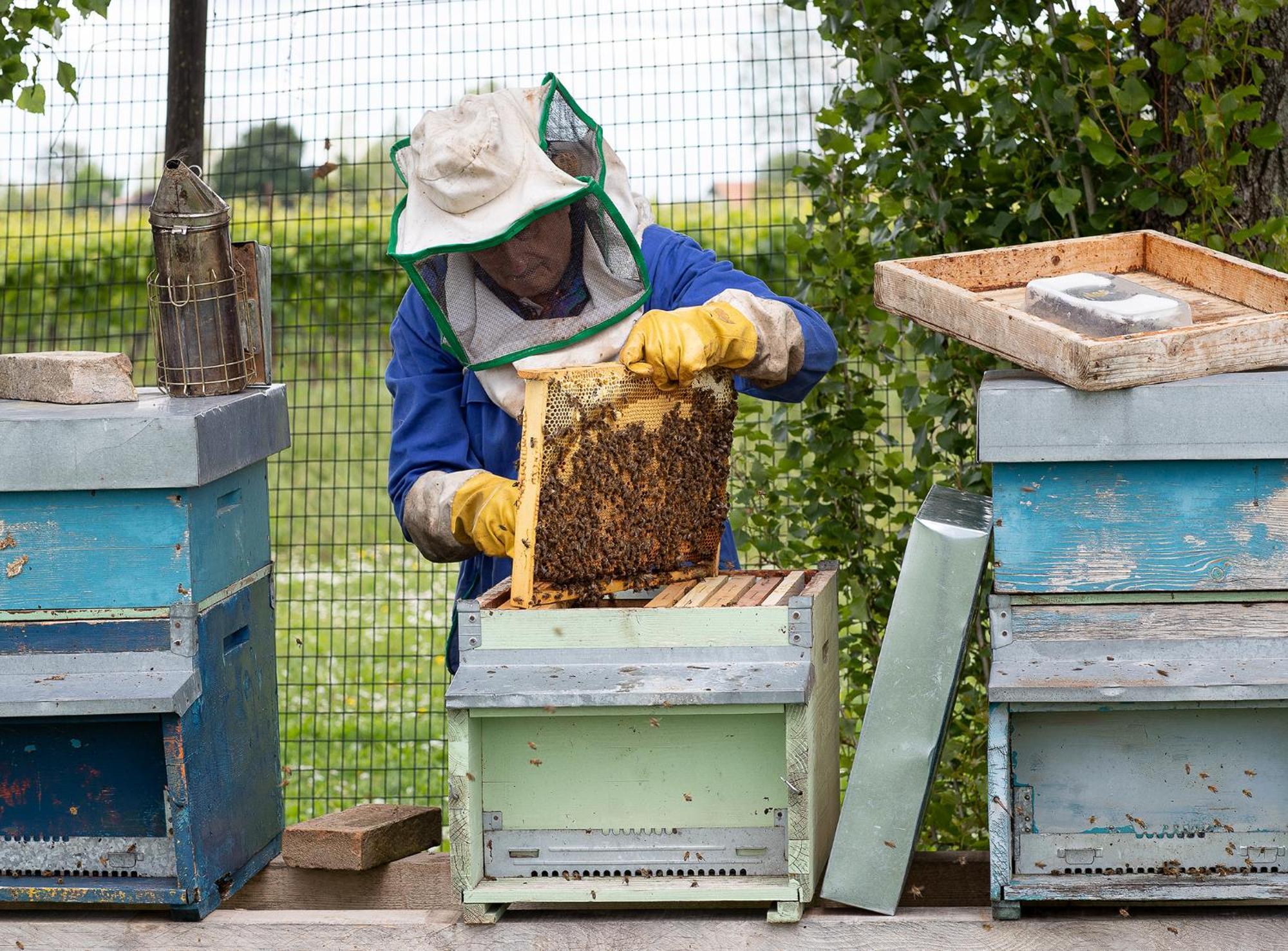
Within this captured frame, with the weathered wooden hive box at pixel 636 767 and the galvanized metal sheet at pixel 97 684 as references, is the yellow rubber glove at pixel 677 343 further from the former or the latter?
the galvanized metal sheet at pixel 97 684

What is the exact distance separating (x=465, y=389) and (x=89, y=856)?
1.02 m

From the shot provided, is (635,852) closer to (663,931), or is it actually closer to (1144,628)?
(663,931)

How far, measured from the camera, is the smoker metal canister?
8.14 feet

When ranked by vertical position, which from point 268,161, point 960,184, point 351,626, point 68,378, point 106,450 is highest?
point 268,161

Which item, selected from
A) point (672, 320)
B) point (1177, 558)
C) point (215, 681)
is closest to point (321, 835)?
point (215, 681)

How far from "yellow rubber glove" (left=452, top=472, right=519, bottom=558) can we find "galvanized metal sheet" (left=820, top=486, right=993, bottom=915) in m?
0.64

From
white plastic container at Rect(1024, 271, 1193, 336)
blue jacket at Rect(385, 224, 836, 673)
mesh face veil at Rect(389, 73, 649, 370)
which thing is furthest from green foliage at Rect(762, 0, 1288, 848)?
mesh face veil at Rect(389, 73, 649, 370)

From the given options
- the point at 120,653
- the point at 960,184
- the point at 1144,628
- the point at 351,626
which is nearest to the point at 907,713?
the point at 1144,628

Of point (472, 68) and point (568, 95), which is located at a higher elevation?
point (472, 68)

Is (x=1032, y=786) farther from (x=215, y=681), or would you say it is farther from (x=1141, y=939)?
(x=215, y=681)

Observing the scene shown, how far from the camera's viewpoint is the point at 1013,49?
10.4 feet

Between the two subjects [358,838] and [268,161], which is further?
[268,161]

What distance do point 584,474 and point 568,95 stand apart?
684mm

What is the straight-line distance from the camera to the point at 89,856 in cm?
230
